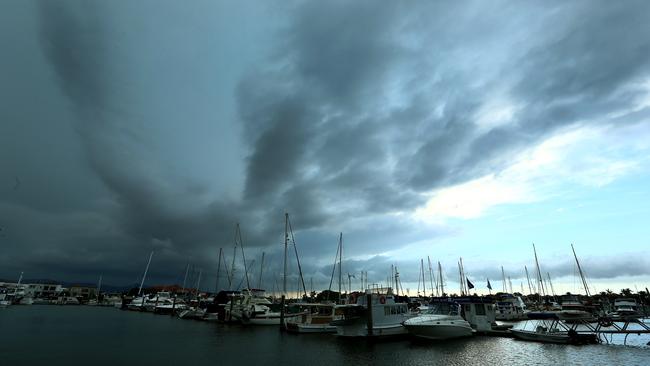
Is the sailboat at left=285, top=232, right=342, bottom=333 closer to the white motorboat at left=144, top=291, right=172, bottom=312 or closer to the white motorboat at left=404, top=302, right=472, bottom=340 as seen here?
the white motorboat at left=404, top=302, right=472, bottom=340

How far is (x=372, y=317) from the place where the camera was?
4494 centimetres

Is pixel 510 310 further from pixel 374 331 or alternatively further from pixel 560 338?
pixel 374 331

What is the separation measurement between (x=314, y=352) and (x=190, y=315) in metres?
67.0

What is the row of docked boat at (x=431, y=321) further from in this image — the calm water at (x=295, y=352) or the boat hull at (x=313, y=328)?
the calm water at (x=295, y=352)

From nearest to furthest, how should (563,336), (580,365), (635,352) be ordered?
(580,365) → (635,352) → (563,336)

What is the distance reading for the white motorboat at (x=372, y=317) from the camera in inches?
1766

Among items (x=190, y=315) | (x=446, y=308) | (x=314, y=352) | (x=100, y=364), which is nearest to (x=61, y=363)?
(x=100, y=364)

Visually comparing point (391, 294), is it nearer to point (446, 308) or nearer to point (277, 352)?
point (446, 308)

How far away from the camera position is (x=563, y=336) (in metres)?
39.2

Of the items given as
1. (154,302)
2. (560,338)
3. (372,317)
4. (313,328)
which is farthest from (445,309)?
(154,302)

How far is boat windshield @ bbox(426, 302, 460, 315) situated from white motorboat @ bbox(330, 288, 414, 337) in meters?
4.85

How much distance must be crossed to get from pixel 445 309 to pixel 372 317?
9791 millimetres

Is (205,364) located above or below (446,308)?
below

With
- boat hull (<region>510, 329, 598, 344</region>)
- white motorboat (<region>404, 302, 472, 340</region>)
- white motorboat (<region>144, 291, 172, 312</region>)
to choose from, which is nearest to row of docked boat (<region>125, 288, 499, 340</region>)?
white motorboat (<region>404, 302, 472, 340</region>)
